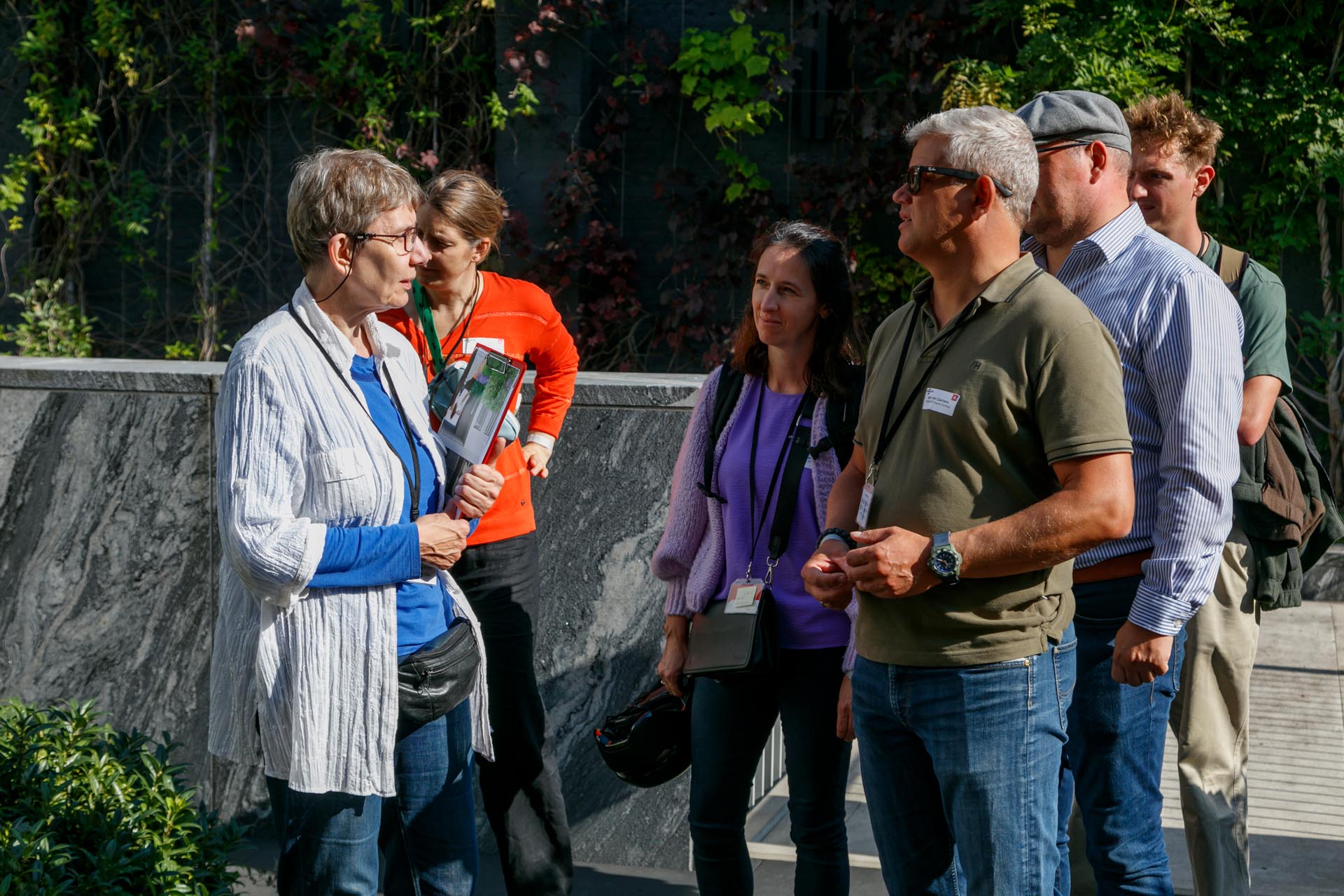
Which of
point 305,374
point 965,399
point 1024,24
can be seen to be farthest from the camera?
point 1024,24

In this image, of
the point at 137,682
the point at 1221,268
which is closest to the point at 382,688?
the point at 137,682

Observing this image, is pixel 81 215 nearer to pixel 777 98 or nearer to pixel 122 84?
pixel 122 84

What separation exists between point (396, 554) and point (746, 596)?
83 cm

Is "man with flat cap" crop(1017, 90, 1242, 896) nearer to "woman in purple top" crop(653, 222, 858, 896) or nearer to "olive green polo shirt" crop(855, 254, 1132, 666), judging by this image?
"olive green polo shirt" crop(855, 254, 1132, 666)

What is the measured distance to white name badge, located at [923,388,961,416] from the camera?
84.9 inches

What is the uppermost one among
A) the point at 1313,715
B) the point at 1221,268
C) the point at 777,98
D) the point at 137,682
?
the point at 777,98

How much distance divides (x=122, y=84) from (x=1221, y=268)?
741 cm

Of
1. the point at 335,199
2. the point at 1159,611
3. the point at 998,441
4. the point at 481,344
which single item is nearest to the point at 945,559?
the point at 998,441

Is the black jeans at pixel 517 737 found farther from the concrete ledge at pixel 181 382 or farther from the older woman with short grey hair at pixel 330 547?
the older woman with short grey hair at pixel 330 547

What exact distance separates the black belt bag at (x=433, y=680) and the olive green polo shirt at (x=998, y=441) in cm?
86

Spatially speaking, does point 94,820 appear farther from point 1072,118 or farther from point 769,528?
point 1072,118

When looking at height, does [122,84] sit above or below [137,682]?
above

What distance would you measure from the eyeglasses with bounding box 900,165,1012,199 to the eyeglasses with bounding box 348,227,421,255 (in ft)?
3.16

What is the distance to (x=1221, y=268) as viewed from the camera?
3.19 metres
